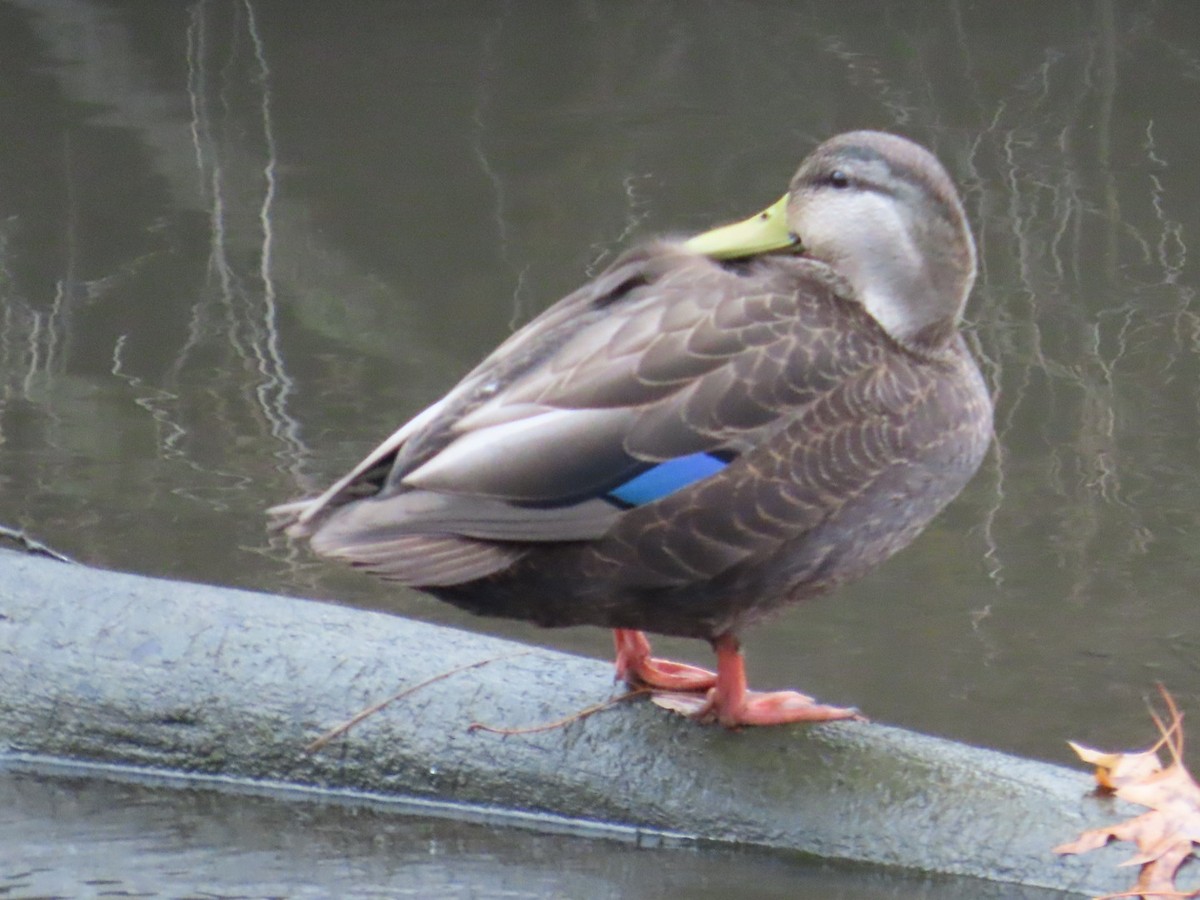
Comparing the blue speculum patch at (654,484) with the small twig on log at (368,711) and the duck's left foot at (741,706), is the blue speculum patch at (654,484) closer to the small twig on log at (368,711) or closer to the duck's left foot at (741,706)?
the duck's left foot at (741,706)

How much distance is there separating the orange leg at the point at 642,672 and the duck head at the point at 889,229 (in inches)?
27.6

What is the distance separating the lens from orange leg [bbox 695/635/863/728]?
11.1 ft

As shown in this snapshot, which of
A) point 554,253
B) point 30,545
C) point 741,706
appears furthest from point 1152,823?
point 554,253

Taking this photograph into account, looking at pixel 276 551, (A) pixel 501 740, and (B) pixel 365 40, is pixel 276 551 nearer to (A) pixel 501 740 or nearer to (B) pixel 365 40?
(A) pixel 501 740

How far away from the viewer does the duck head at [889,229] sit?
10.9 feet

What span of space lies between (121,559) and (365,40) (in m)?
8.12

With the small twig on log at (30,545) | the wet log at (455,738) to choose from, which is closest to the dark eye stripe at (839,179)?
the wet log at (455,738)

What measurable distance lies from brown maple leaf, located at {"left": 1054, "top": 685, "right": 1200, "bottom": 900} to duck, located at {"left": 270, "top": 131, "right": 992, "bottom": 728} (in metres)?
0.46

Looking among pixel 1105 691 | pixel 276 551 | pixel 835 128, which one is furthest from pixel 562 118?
pixel 1105 691

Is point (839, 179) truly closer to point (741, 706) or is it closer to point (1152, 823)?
point (741, 706)

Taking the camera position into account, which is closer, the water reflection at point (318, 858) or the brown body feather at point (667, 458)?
the brown body feather at point (667, 458)

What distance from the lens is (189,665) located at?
3.51m

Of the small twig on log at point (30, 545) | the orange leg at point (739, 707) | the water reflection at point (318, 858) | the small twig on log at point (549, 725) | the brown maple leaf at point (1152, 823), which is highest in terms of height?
the small twig on log at point (30, 545)

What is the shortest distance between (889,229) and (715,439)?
55 cm
